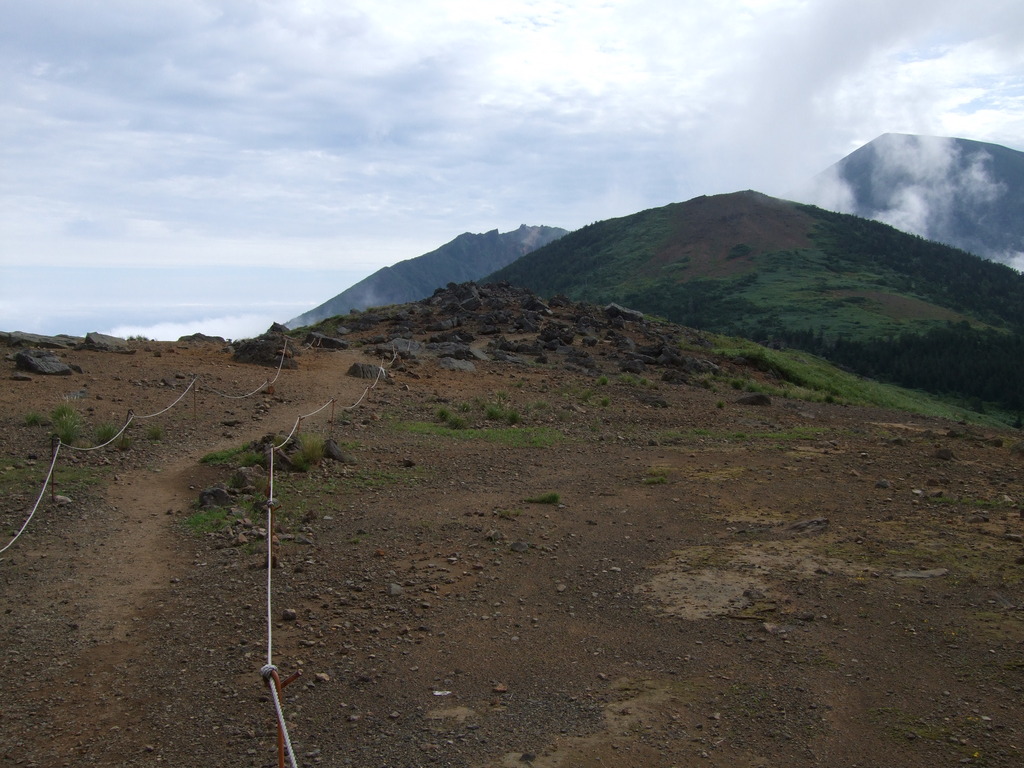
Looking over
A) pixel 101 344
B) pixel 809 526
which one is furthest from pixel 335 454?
pixel 101 344

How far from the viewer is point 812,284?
88.1 metres

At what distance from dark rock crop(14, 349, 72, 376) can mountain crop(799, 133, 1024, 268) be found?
613 feet

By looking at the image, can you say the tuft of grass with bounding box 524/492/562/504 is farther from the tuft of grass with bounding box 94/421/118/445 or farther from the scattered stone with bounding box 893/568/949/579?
the tuft of grass with bounding box 94/421/118/445

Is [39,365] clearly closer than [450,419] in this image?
No

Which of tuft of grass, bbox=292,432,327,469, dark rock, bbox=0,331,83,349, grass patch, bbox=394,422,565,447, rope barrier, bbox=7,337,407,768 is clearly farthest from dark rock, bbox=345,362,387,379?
tuft of grass, bbox=292,432,327,469

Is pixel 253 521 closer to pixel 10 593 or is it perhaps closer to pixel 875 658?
pixel 10 593

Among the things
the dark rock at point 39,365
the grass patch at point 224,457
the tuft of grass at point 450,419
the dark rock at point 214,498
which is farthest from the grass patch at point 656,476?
Answer: the dark rock at point 39,365

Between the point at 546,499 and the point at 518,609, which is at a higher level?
the point at 546,499

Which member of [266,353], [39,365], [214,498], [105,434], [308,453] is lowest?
[214,498]

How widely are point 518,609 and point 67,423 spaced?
Result: 9133 millimetres

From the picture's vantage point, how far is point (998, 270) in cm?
9925

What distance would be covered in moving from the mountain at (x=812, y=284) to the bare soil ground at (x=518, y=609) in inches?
2045

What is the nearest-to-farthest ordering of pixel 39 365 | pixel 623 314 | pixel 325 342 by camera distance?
pixel 39 365
pixel 325 342
pixel 623 314

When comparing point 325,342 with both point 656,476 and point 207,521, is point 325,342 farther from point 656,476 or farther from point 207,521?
point 207,521
